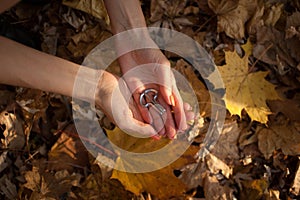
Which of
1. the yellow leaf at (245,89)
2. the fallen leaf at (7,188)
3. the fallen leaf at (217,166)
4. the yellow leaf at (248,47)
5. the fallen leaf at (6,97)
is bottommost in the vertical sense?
the fallen leaf at (7,188)

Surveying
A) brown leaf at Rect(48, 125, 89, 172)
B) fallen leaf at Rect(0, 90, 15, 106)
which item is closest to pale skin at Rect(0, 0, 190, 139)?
brown leaf at Rect(48, 125, 89, 172)

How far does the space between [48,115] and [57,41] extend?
38 cm

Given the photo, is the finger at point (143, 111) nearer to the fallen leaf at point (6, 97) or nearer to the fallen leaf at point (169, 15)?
the fallen leaf at point (169, 15)

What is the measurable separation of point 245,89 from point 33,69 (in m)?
0.88

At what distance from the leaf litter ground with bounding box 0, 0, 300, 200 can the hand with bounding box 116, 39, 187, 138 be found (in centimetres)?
20

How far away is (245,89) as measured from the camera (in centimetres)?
176

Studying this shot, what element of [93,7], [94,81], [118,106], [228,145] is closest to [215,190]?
[228,145]

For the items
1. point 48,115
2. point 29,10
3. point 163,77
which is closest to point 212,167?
point 163,77

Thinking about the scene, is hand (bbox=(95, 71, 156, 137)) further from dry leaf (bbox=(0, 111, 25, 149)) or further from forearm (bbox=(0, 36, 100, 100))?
dry leaf (bbox=(0, 111, 25, 149))

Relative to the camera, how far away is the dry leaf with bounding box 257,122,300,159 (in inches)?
67.7

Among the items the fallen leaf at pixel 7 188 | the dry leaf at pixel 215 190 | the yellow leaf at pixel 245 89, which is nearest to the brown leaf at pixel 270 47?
the yellow leaf at pixel 245 89

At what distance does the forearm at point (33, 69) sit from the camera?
1.43m

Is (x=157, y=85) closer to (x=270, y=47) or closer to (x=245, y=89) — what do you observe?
(x=245, y=89)

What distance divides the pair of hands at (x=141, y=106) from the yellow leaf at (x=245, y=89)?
0.27 metres
